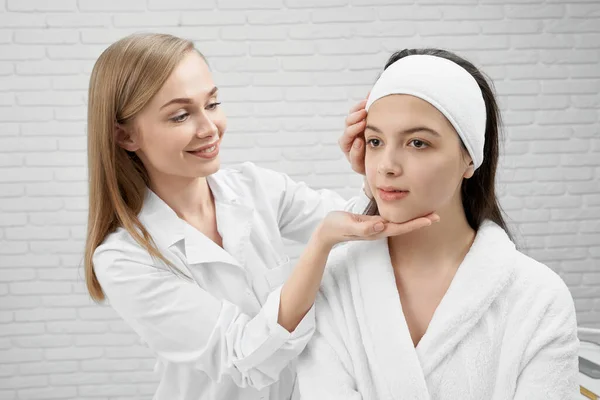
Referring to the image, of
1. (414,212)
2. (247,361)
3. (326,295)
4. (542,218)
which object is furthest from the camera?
(542,218)

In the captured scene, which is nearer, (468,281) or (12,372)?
(468,281)

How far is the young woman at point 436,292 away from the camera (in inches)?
43.8

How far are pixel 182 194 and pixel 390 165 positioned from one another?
0.77 meters

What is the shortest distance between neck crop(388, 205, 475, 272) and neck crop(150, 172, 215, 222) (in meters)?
0.69

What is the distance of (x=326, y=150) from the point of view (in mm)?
3506

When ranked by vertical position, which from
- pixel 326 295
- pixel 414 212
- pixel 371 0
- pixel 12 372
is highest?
pixel 371 0

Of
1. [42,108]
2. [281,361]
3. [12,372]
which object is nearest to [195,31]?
[42,108]

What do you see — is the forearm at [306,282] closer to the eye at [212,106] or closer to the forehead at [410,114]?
the forehead at [410,114]

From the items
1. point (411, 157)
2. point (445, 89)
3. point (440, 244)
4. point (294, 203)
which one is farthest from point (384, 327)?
point (294, 203)

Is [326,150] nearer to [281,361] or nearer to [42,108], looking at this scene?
[42,108]

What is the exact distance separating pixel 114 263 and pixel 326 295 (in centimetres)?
59

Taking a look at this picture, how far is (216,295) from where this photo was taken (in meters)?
1.64

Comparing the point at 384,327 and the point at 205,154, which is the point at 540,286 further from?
the point at 205,154

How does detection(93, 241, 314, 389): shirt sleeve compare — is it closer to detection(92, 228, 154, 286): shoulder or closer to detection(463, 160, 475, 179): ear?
detection(92, 228, 154, 286): shoulder
